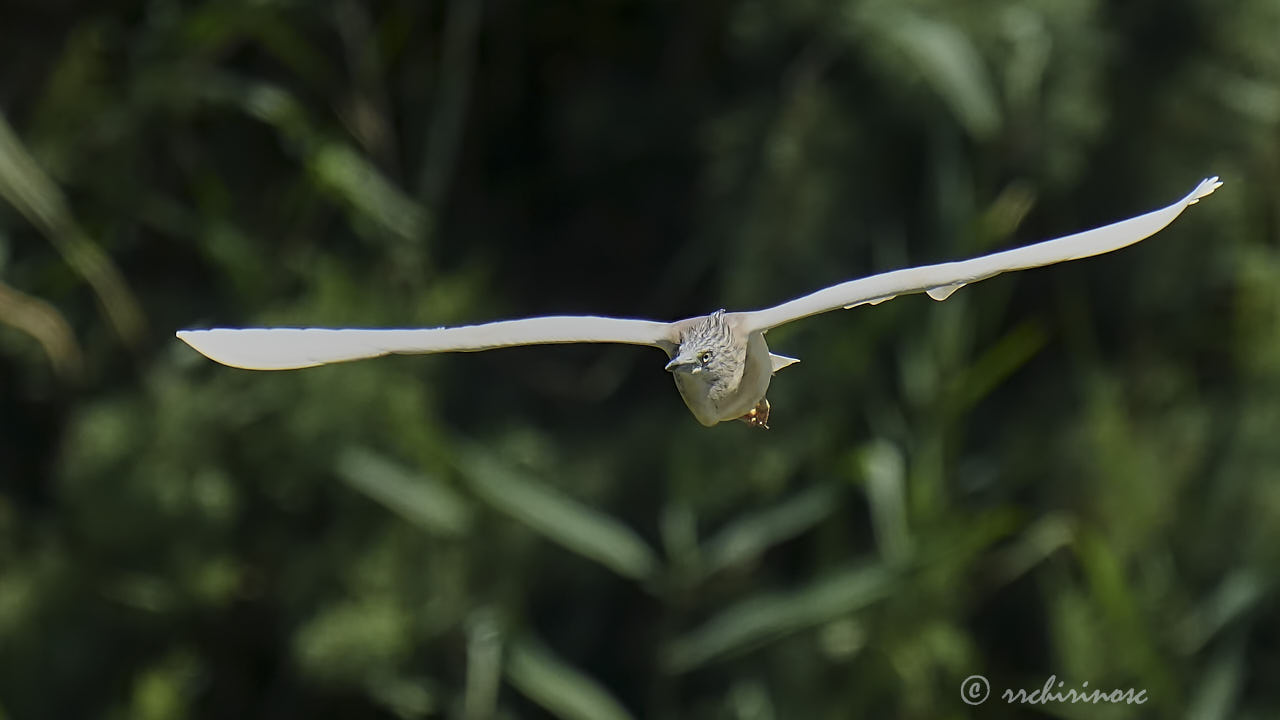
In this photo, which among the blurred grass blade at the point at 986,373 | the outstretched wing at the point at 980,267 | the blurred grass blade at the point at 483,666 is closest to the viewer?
the outstretched wing at the point at 980,267

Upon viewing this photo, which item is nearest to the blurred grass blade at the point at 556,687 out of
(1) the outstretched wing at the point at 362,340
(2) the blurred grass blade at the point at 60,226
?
(2) the blurred grass blade at the point at 60,226

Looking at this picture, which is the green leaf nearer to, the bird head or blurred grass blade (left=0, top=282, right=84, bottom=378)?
blurred grass blade (left=0, top=282, right=84, bottom=378)

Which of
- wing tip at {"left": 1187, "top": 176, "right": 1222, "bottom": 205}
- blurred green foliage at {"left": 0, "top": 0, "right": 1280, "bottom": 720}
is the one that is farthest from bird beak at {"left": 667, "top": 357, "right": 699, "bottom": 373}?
blurred green foliage at {"left": 0, "top": 0, "right": 1280, "bottom": 720}

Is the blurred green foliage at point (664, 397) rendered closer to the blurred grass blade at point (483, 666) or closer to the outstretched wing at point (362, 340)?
the blurred grass blade at point (483, 666)

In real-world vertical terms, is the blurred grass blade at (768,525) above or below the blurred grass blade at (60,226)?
below

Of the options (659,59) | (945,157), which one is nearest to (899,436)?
(945,157)

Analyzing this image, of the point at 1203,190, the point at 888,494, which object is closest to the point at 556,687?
the point at 888,494

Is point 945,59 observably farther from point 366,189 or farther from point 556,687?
point 556,687

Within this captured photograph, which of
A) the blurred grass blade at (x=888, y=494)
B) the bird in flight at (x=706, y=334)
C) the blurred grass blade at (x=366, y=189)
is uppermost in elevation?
the blurred grass blade at (x=366, y=189)
